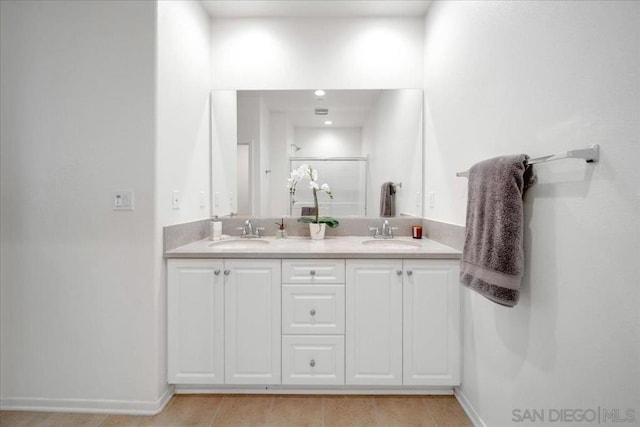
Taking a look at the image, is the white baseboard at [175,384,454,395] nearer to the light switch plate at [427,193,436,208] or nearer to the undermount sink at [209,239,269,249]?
the undermount sink at [209,239,269,249]

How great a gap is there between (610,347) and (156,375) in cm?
202

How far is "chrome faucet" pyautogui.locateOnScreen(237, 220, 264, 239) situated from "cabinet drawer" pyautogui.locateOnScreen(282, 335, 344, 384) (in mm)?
886

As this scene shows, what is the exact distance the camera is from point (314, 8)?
2.42 m

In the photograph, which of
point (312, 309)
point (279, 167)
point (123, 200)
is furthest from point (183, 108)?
point (312, 309)

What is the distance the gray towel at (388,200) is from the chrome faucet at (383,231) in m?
0.08

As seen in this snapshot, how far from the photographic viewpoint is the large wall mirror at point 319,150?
2.55 metres

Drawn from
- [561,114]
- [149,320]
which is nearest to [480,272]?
[561,114]

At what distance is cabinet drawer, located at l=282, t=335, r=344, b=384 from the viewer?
74.4 inches

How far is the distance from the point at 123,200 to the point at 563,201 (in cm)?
204

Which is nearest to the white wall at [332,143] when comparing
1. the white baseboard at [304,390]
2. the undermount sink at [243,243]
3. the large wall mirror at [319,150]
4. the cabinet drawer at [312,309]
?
the large wall mirror at [319,150]

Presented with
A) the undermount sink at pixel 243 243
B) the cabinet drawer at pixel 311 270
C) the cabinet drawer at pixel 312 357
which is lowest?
the cabinet drawer at pixel 312 357

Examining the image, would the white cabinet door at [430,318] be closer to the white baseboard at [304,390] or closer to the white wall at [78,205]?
the white baseboard at [304,390]

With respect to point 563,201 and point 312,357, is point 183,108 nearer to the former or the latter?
point 312,357

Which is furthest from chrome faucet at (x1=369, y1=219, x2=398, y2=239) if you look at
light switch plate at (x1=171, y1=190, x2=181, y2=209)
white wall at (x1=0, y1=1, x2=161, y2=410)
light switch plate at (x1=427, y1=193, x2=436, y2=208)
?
white wall at (x1=0, y1=1, x2=161, y2=410)
